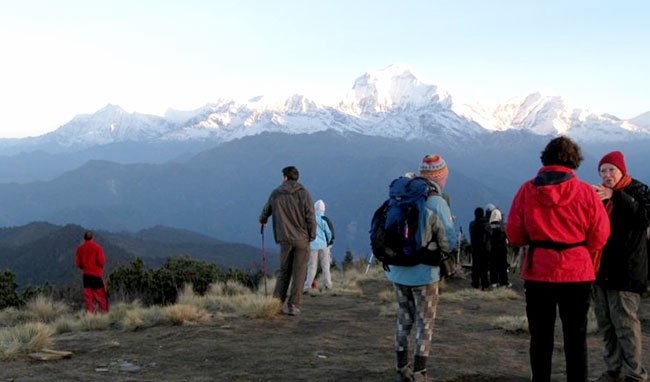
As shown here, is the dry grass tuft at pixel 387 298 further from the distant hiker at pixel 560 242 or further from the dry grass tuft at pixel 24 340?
the distant hiker at pixel 560 242

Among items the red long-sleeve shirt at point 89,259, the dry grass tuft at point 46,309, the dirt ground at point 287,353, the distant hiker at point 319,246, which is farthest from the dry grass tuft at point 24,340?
the distant hiker at point 319,246

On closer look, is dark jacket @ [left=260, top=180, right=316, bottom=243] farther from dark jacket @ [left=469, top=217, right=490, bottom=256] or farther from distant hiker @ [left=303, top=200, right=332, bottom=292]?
dark jacket @ [left=469, top=217, right=490, bottom=256]

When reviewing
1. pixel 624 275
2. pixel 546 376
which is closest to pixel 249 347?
pixel 546 376

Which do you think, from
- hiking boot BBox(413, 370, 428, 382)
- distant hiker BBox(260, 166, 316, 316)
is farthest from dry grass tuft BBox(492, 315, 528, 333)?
hiking boot BBox(413, 370, 428, 382)

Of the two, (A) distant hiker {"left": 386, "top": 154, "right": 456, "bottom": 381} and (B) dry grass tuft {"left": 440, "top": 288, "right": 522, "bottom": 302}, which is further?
(B) dry grass tuft {"left": 440, "top": 288, "right": 522, "bottom": 302}

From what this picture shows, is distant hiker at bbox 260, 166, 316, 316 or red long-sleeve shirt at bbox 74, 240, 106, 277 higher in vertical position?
distant hiker at bbox 260, 166, 316, 316

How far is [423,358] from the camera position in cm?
539

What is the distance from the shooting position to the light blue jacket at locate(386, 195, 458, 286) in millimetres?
5273

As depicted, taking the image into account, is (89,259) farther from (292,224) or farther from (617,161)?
(617,161)

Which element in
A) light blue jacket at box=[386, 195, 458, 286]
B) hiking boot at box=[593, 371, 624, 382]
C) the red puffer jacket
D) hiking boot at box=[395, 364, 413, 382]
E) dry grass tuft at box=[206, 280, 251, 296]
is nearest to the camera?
the red puffer jacket

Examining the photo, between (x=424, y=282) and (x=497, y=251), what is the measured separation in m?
10.1

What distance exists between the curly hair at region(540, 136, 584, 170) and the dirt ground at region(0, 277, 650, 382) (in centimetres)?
227

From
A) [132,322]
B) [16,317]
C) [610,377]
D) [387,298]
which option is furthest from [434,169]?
[16,317]

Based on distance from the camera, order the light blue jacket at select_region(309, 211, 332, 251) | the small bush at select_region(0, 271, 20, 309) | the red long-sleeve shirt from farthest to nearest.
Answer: the small bush at select_region(0, 271, 20, 309), the light blue jacket at select_region(309, 211, 332, 251), the red long-sleeve shirt
